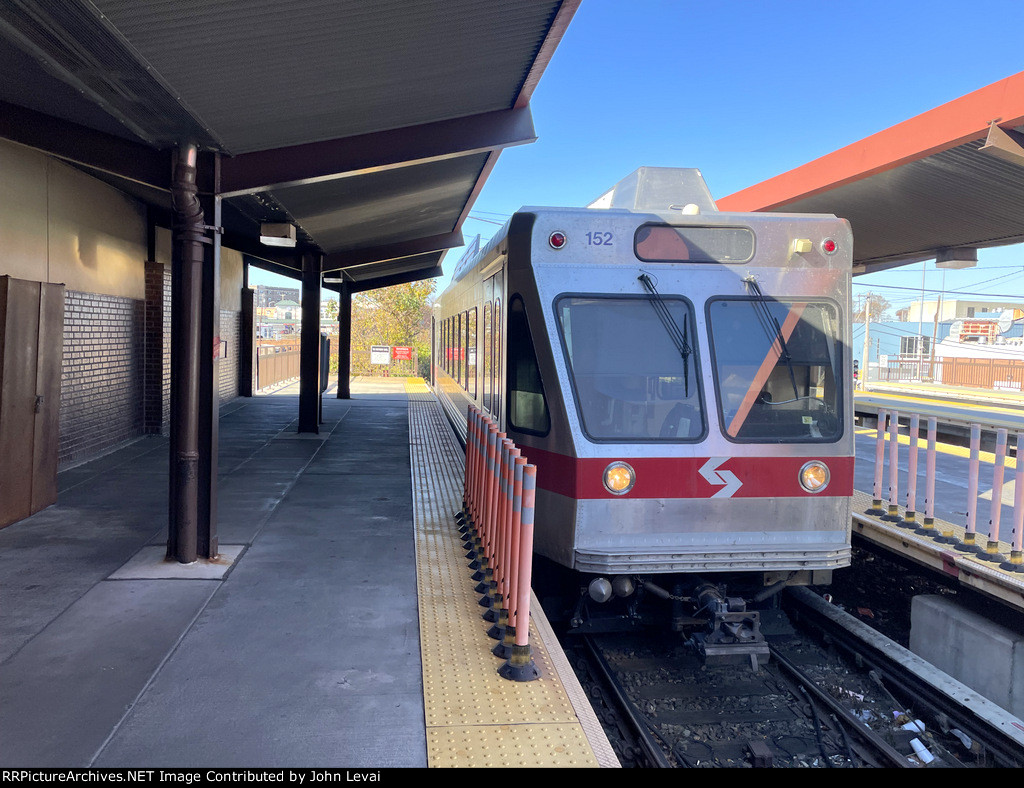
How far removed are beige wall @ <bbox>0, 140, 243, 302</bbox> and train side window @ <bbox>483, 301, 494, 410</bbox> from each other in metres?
4.30

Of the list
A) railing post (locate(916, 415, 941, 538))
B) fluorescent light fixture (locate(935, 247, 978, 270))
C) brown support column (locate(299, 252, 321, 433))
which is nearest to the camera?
railing post (locate(916, 415, 941, 538))

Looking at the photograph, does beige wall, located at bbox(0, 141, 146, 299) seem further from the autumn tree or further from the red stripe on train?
the autumn tree

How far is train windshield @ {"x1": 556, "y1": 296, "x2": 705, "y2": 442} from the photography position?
15.9 ft

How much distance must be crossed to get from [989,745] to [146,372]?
10.6 meters

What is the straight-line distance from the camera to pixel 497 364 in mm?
6070

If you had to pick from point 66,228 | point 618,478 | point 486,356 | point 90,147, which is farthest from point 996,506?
point 66,228

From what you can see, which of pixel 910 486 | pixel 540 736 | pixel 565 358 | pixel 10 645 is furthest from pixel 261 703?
pixel 910 486

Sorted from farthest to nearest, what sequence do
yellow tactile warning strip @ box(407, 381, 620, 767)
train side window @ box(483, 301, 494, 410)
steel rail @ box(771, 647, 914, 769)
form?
train side window @ box(483, 301, 494, 410), steel rail @ box(771, 647, 914, 769), yellow tactile warning strip @ box(407, 381, 620, 767)

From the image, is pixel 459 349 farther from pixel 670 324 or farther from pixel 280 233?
pixel 670 324

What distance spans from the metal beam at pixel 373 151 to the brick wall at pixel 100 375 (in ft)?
12.4

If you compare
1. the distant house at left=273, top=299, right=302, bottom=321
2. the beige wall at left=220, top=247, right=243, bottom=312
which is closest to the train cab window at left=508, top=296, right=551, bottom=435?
the beige wall at left=220, top=247, right=243, bottom=312

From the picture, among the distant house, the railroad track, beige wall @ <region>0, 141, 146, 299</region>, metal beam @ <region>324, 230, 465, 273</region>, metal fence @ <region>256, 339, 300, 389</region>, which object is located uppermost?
the distant house

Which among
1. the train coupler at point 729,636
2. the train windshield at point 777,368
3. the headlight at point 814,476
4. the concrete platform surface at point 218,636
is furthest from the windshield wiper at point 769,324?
the concrete platform surface at point 218,636

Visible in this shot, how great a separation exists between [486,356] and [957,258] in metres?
8.95
